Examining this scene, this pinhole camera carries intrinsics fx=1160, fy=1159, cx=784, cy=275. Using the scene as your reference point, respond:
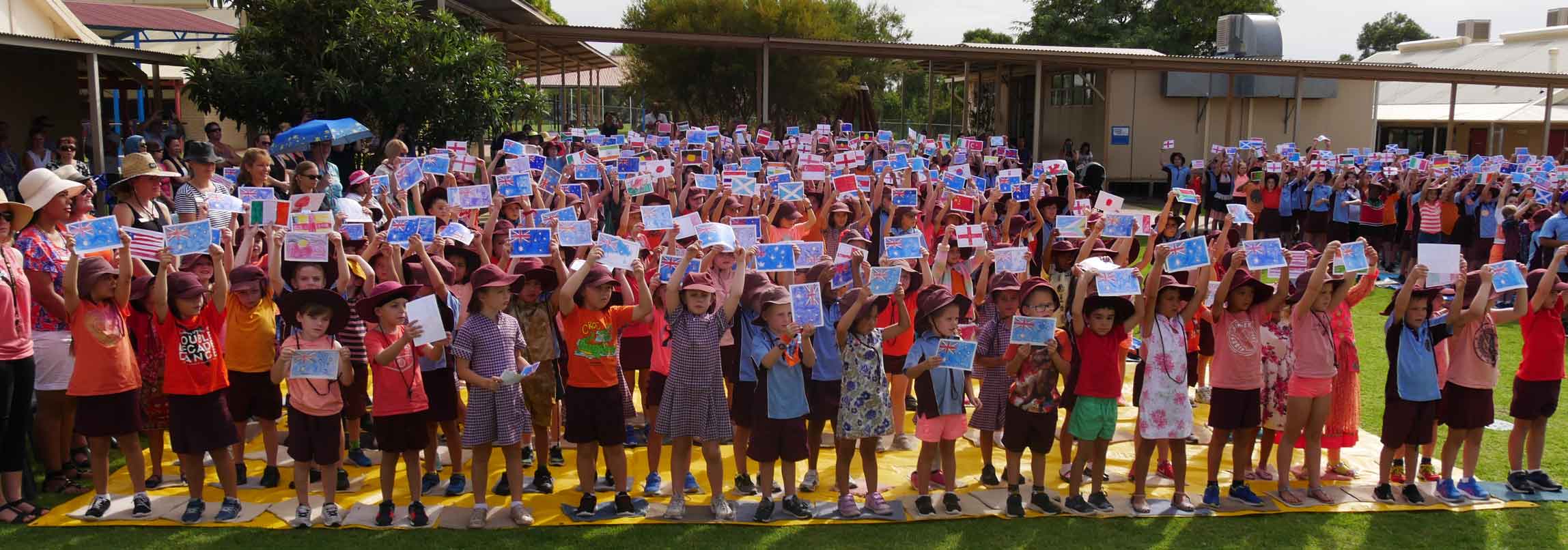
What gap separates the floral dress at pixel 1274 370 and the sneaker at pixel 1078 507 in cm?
128

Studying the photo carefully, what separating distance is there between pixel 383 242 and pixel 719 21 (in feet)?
107

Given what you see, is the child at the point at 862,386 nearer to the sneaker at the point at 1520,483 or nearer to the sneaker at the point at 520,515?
the sneaker at the point at 520,515

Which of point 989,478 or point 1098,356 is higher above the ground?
point 1098,356

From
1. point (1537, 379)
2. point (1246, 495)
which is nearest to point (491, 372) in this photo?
point (1246, 495)

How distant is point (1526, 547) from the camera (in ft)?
20.4

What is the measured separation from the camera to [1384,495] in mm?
6895

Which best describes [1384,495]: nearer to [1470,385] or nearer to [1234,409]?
[1470,385]

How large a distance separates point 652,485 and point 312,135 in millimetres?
8004

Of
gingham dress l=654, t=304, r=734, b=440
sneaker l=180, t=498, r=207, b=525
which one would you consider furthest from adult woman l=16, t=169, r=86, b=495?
gingham dress l=654, t=304, r=734, b=440

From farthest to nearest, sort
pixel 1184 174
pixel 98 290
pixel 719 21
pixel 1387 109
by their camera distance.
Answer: pixel 1387 109 < pixel 719 21 < pixel 1184 174 < pixel 98 290

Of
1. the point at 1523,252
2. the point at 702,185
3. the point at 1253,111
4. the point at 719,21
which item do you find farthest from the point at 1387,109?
the point at 702,185

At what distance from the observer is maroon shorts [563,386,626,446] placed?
6.30 m

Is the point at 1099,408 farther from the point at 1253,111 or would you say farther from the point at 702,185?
the point at 1253,111

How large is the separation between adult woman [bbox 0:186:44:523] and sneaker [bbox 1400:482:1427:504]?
305 inches
